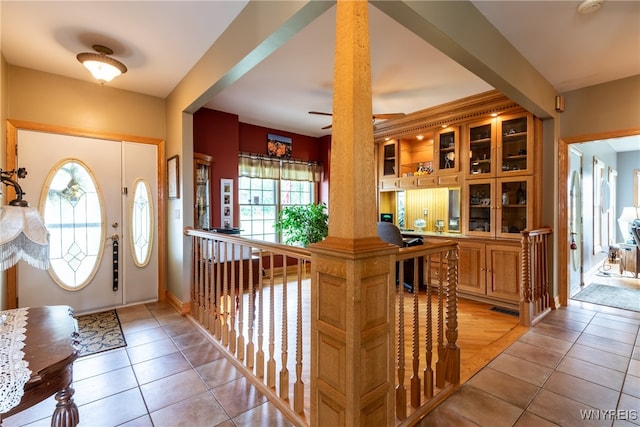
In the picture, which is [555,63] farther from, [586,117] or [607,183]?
[607,183]

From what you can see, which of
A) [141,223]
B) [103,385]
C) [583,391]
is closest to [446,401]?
[583,391]

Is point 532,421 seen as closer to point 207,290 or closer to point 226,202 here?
point 207,290

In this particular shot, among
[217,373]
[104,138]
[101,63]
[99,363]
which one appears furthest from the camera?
[104,138]

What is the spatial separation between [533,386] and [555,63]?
293cm

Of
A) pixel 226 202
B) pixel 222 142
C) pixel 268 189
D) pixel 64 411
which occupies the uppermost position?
pixel 222 142

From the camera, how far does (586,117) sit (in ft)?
11.2

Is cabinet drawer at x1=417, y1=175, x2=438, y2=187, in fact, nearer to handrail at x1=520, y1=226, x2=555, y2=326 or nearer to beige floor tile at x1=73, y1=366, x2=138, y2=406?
handrail at x1=520, y1=226, x2=555, y2=326

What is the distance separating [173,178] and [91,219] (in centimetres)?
102

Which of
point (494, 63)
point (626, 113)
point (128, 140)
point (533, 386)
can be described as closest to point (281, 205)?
point (128, 140)

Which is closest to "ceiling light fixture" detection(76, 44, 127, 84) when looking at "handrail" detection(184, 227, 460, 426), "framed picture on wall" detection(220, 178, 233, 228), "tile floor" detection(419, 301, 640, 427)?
"handrail" detection(184, 227, 460, 426)

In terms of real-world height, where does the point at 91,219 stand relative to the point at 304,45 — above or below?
below

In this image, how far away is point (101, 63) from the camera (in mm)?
2562

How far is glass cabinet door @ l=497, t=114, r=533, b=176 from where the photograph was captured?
362cm

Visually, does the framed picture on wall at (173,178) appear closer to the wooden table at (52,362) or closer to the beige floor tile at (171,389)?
the beige floor tile at (171,389)
